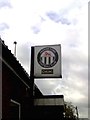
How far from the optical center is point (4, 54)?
39.2ft

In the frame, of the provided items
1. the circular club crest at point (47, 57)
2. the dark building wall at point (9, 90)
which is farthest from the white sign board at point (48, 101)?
the circular club crest at point (47, 57)

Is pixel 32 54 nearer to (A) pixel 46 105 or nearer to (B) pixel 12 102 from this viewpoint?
(A) pixel 46 105

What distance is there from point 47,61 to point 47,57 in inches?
9.7

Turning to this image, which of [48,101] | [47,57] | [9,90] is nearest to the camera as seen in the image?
[9,90]

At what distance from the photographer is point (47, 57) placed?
17672 millimetres

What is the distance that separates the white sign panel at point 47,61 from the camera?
57.6ft

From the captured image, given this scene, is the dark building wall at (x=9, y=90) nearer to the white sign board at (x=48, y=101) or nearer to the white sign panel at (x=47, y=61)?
the white sign board at (x=48, y=101)

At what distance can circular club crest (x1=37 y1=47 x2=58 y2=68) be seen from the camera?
58.0ft

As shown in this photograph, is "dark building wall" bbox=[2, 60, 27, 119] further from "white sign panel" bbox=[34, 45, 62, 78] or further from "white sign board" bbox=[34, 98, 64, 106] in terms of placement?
"white sign panel" bbox=[34, 45, 62, 78]

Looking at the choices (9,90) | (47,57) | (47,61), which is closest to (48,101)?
(47,61)

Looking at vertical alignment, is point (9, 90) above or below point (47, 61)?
below

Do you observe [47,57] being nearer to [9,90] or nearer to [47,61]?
[47,61]

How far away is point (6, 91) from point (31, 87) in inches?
170

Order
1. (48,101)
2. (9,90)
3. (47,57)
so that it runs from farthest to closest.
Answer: (47,57), (48,101), (9,90)
